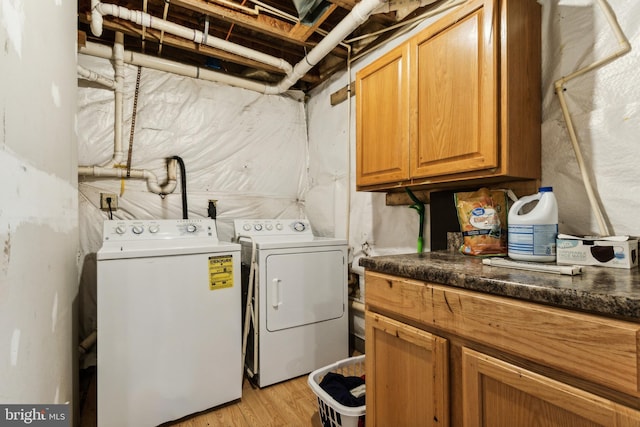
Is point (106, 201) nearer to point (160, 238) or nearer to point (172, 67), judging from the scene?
point (160, 238)

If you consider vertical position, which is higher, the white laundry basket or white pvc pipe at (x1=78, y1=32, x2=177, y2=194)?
white pvc pipe at (x1=78, y1=32, x2=177, y2=194)

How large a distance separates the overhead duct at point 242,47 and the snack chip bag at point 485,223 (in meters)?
1.17

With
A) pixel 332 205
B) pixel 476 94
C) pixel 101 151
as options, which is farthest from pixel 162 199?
pixel 476 94

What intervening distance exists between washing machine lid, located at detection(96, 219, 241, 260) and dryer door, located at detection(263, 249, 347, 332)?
337 millimetres

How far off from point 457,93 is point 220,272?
154cm

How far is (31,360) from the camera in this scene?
29.0 inches

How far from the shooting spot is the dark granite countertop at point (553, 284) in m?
0.65

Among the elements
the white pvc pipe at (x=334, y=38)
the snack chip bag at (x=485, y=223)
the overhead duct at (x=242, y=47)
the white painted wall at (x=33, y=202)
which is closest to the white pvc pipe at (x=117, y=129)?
the overhead duct at (x=242, y=47)

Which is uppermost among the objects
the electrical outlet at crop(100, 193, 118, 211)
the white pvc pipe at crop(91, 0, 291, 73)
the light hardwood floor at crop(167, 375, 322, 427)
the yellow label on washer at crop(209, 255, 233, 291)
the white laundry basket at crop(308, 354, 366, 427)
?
the white pvc pipe at crop(91, 0, 291, 73)

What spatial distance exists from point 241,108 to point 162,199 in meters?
1.04

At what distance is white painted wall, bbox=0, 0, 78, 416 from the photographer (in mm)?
605

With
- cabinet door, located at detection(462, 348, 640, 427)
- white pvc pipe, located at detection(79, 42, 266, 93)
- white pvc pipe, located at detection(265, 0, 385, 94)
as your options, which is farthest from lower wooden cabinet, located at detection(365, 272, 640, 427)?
white pvc pipe, located at detection(79, 42, 266, 93)

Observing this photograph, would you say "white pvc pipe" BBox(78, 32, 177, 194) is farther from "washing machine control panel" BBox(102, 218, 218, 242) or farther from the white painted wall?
the white painted wall

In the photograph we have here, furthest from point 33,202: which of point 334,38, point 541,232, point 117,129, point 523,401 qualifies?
point 334,38
